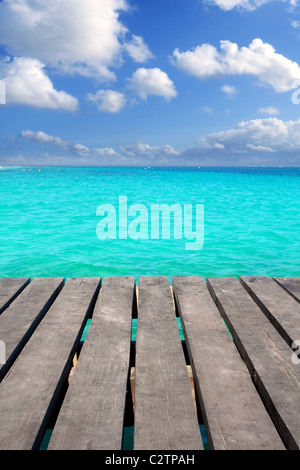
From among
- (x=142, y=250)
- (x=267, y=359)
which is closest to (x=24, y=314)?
(x=267, y=359)

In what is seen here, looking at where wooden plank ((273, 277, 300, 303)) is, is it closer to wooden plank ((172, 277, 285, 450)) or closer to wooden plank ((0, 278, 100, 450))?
wooden plank ((172, 277, 285, 450))

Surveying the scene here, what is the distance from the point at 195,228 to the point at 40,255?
619 cm

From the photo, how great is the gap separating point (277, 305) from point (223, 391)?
1227 millimetres

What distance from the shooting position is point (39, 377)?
1.79 metres

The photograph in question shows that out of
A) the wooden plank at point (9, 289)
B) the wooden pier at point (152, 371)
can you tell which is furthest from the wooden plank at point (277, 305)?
the wooden plank at point (9, 289)

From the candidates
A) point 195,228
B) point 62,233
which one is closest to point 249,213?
point 195,228

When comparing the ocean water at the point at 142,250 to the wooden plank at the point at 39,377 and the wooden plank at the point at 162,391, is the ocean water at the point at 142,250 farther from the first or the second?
the wooden plank at the point at 162,391

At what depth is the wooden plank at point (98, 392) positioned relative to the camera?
1.41 metres

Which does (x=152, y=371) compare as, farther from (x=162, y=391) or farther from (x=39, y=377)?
(x=39, y=377)

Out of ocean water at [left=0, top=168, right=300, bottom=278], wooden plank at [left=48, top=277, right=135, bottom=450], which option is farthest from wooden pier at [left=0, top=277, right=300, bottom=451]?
ocean water at [left=0, top=168, right=300, bottom=278]

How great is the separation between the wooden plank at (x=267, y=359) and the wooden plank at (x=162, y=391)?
0.37 m

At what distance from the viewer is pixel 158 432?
143 cm

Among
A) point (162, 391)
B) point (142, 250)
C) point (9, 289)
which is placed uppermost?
point (9, 289)
